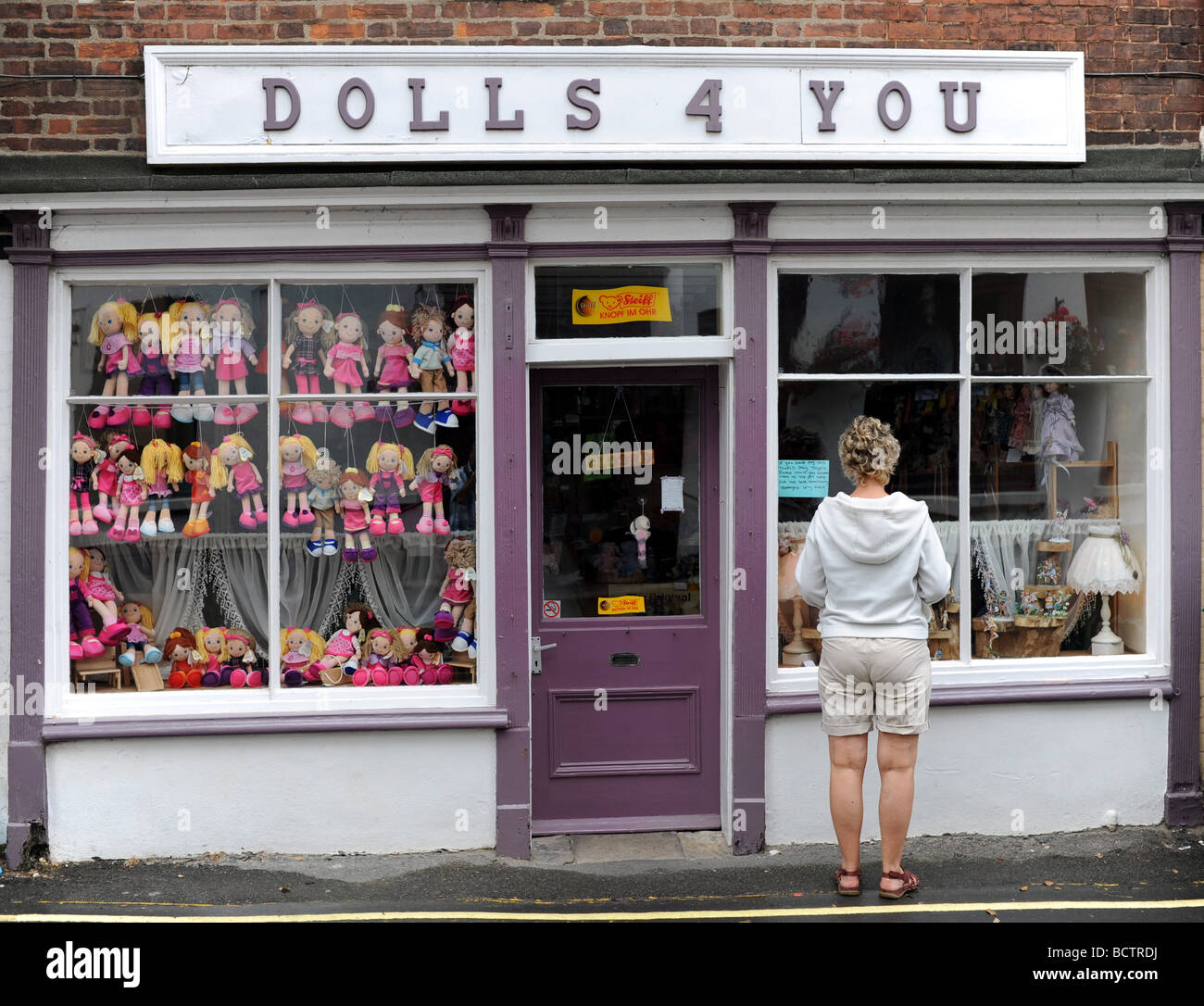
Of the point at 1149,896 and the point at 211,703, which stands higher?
the point at 211,703

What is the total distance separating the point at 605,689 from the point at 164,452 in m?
2.51

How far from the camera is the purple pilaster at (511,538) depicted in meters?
6.00

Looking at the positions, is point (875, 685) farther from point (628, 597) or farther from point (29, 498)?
point (29, 498)

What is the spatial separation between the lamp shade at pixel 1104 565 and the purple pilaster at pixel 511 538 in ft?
9.59

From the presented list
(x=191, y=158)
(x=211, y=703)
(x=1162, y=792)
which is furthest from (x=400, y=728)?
(x=1162, y=792)

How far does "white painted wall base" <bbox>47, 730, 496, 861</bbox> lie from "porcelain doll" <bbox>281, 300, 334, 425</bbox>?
1.62m

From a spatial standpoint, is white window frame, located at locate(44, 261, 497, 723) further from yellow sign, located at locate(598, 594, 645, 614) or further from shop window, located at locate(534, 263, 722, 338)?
yellow sign, located at locate(598, 594, 645, 614)

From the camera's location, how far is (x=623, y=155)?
19.4 ft

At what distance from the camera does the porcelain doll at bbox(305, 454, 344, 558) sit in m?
6.19

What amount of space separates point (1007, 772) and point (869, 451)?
2123 mm

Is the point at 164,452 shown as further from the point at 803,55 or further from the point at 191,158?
the point at 803,55

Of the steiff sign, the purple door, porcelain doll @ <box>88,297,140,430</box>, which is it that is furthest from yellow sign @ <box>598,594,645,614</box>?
porcelain doll @ <box>88,297,140,430</box>

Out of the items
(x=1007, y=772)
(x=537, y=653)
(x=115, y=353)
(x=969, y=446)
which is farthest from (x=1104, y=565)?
(x=115, y=353)

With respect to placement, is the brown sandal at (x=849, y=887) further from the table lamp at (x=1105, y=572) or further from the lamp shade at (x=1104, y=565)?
the lamp shade at (x=1104, y=565)
